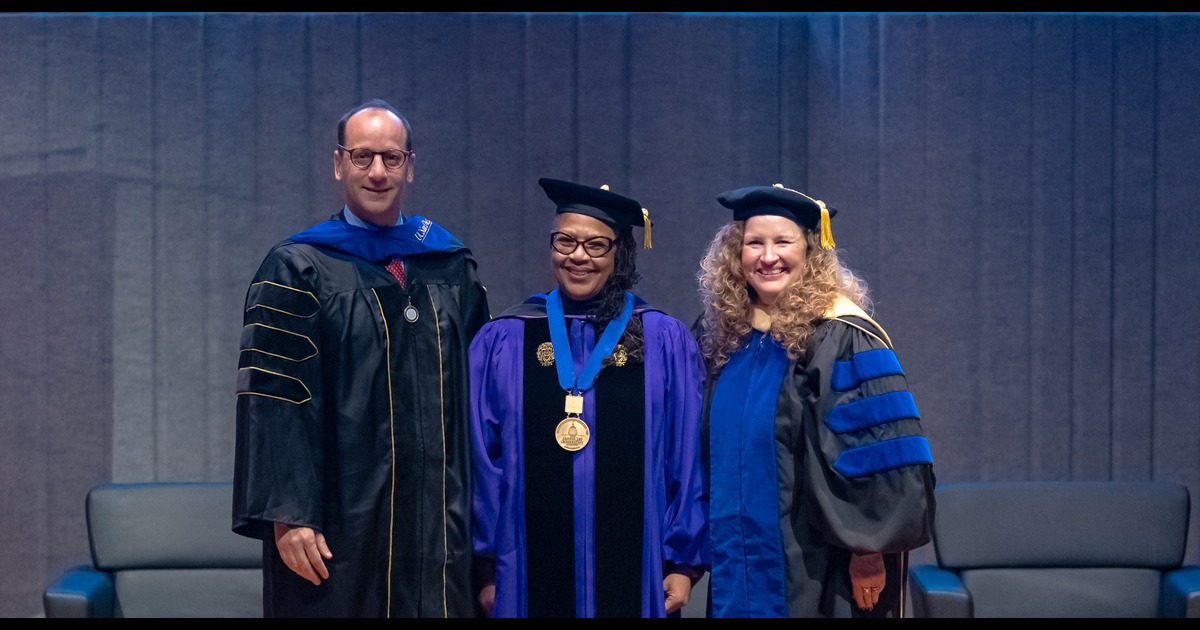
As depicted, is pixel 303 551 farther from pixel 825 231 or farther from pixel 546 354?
pixel 825 231

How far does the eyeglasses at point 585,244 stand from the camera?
2.96m

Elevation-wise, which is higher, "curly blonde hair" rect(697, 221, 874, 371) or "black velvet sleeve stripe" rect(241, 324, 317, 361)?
"curly blonde hair" rect(697, 221, 874, 371)

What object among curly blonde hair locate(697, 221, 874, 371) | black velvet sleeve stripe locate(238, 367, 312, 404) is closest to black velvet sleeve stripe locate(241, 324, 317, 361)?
black velvet sleeve stripe locate(238, 367, 312, 404)

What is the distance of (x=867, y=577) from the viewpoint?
282 centimetres

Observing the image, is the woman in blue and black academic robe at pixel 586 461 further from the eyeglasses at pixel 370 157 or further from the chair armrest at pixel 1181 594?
the chair armrest at pixel 1181 594

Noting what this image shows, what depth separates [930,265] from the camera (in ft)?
14.5

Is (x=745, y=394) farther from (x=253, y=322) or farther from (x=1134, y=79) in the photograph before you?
(x=1134, y=79)

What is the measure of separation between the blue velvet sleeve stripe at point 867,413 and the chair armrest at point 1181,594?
209 centimetres

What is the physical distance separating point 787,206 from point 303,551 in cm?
162

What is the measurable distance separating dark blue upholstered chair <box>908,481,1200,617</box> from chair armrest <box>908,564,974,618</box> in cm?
13

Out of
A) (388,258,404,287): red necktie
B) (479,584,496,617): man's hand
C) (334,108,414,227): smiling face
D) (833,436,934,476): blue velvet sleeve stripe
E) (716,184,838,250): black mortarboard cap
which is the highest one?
(334,108,414,227): smiling face

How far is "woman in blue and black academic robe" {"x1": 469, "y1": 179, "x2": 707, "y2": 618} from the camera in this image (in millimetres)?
2875

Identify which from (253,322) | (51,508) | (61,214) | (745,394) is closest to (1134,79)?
(745,394)

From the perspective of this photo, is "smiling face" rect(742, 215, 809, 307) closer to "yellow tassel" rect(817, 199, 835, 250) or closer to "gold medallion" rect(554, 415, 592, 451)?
"yellow tassel" rect(817, 199, 835, 250)
